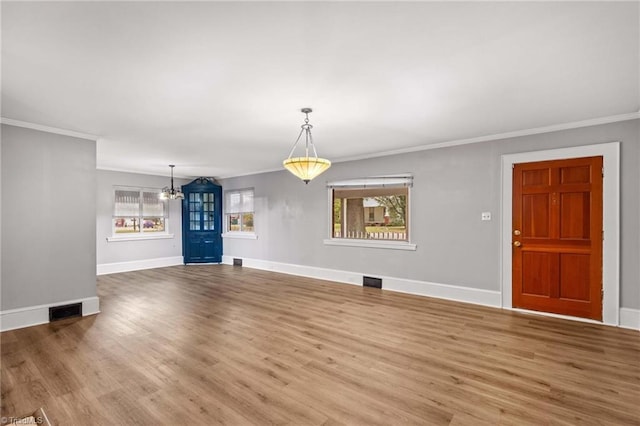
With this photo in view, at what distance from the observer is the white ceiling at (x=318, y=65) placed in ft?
5.91

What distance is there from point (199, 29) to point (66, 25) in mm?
803

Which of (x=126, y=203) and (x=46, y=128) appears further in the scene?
(x=126, y=203)

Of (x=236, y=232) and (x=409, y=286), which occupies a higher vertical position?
(x=236, y=232)

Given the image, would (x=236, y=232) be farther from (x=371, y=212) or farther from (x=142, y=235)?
(x=371, y=212)

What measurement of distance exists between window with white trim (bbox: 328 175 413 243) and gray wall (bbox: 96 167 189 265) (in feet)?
15.9

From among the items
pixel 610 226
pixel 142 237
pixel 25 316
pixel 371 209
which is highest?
pixel 371 209

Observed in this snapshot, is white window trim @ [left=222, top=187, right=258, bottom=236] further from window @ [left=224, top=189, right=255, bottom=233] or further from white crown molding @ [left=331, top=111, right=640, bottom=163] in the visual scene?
white crown molding @ [left=331, top=111, right=640, bottom=163]

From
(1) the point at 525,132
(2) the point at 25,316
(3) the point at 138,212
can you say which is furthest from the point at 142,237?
(1) the point at 525,132

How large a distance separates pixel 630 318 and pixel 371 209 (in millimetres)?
3842

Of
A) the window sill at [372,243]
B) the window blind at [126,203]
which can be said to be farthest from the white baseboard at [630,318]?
the window blind at [126,203]

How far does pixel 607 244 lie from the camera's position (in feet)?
12.3

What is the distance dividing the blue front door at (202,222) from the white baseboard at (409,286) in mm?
2173

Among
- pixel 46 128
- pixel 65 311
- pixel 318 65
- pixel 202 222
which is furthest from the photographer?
pixel 202 222

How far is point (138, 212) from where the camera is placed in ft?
26.1
